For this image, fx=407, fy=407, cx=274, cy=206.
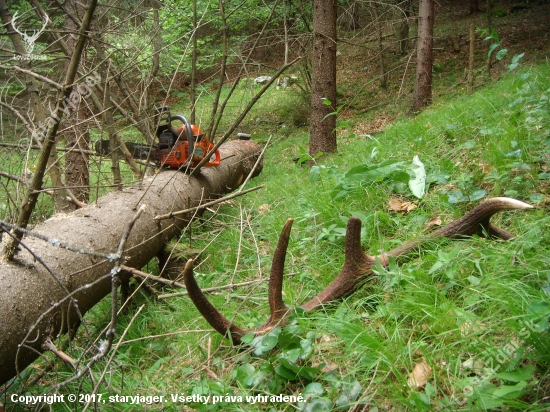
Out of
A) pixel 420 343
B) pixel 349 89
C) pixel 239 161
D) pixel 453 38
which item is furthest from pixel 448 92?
pixel 420 343

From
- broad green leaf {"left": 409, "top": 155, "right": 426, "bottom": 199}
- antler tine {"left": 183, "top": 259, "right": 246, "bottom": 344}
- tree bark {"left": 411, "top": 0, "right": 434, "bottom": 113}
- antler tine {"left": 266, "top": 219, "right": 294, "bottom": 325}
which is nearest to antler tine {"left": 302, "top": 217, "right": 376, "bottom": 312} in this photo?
antler tine {"left": 266, "top": 219, "right": 294, "bottom": 325}

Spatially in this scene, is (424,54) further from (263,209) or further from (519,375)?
(519,375)

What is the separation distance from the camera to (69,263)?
273 centimetres

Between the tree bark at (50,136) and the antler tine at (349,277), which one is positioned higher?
the tree bark at (50,136)

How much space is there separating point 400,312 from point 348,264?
0.41 m

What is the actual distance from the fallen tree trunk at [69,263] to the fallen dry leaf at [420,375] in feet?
4.16

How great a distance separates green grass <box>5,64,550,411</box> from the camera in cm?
156

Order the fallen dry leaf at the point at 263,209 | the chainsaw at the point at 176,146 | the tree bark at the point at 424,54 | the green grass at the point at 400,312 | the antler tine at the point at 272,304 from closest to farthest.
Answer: the green grass at the point at 400,312, the antler tine at the point at 272,304, the chainsaw at the point at 176,146, the fallen dry leaf at the point at 263,209, the tree bark at the point at 424,54

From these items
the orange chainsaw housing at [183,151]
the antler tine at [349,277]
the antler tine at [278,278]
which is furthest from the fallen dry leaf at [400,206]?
the orange chainsaw housing at [183,151]

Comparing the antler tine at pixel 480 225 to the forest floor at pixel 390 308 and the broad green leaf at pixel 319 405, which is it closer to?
the forest floor at pixel 390 308

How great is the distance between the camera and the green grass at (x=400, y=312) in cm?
156

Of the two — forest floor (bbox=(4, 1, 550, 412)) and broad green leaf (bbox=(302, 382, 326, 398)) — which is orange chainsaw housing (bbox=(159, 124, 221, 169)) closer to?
forest floor (bbox=(4, 1, 550, 412))

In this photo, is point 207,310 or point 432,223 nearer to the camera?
point 207,310

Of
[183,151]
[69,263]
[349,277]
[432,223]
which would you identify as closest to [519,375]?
[349,277]
